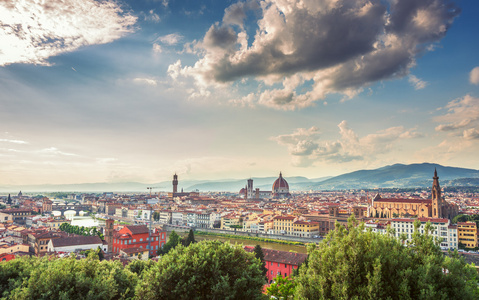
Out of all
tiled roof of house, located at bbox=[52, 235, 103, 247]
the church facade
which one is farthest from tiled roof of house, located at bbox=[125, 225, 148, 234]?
the church facade

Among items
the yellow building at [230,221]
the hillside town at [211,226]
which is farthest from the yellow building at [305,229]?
the yellow building at [230,221]

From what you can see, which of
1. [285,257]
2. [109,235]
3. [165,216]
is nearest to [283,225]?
[285,257]

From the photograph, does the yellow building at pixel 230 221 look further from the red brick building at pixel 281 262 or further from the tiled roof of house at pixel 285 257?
the red brick building at pixel 281 262

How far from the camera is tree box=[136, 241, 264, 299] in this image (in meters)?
9.18

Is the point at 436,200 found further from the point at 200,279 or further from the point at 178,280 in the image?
the point at 178,280

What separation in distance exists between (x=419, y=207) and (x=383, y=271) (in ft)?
212

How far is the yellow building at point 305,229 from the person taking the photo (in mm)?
51719

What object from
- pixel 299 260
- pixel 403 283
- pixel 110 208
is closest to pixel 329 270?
pixel 403 283

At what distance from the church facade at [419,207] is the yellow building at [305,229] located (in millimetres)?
19342

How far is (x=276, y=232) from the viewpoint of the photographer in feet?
179

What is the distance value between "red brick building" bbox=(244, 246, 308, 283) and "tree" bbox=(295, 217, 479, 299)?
18.6 m

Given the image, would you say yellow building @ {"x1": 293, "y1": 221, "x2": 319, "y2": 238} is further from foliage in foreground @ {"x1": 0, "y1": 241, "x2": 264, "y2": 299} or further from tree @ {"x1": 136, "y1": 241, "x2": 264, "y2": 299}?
tree @ {"x1": 136, "y1": 241, "x2": 264, "y2": 299}

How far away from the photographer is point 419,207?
6222cm

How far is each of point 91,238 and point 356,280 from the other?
3451 cm
